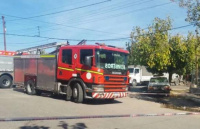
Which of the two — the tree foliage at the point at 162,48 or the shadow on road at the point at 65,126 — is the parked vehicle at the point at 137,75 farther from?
the shadow on road at the point at 65,126

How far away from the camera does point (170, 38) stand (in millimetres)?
21875

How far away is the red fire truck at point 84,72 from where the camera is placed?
1222cm

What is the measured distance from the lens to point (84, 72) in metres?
12.5

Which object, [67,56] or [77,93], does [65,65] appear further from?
[77,93]

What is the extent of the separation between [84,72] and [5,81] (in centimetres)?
1062

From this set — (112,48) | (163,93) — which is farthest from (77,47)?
(163,93)

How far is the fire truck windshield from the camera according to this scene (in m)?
12.2

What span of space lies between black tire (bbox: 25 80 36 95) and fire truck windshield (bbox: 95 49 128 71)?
550cm

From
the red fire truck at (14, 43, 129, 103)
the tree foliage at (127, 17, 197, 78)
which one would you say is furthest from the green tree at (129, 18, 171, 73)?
the red fire truck at (14, 43, 129, 103)

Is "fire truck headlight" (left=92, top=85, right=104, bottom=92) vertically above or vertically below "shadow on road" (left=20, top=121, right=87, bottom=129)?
above

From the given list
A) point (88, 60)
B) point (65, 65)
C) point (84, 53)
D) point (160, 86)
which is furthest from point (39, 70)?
point (160, 86)

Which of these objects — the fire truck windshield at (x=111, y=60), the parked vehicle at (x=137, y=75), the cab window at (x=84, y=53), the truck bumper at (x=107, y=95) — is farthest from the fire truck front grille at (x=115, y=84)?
the parked vehicle at (x=137, y=75)

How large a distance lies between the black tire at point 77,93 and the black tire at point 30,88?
374 centimetres

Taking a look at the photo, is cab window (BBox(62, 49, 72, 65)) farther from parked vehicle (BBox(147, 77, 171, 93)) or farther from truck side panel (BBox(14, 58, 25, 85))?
parked vehicle (BBox(147, 77, 171, 93))
